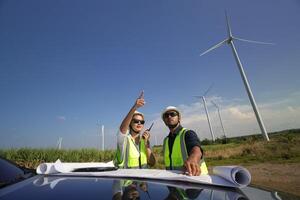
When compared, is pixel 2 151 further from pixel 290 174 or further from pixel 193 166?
pixel 193 166

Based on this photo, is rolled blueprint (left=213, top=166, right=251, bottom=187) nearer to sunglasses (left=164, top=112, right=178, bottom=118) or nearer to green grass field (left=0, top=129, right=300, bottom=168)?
sunglasses (left=164, top=112, right=178, bottom=118)

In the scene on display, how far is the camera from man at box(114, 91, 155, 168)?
495 centimetres

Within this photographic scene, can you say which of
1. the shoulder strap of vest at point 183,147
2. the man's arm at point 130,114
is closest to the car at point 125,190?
the shoulder strap of vest at point 183,147

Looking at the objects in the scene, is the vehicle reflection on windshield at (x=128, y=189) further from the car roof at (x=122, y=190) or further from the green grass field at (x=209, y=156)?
the green grass field at (x=209, y=156)

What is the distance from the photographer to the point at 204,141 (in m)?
86.4

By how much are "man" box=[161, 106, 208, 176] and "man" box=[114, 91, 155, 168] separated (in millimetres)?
535

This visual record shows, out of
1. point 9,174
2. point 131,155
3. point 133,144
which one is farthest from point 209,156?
point 9,174

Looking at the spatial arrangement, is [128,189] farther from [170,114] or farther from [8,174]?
[170,114]

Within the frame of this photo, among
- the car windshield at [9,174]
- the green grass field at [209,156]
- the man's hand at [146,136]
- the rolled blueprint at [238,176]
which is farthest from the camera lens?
the green grass field at [209,156]

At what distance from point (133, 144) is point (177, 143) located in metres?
1.11

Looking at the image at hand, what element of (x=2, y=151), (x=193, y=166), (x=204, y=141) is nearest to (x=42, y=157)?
(x=2, y=151)

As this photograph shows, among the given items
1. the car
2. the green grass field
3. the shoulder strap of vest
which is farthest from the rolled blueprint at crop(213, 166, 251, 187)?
the green grass field

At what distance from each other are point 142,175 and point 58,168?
79 centimetres

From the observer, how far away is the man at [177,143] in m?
4.08
